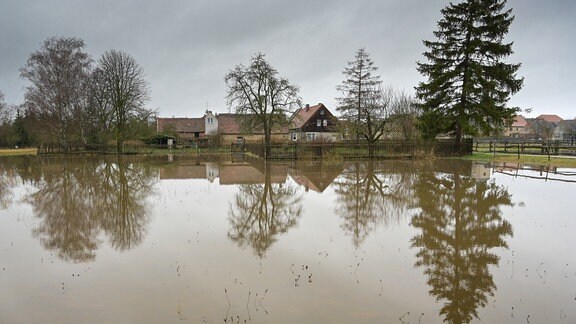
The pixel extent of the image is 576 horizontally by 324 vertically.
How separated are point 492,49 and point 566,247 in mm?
27697

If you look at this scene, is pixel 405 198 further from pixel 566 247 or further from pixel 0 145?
pixel 0 145

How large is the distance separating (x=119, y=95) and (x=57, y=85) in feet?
20.3

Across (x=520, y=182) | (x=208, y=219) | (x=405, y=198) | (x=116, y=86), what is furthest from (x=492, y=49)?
(x=116, y=86)

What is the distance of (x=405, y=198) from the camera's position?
38.7 ft

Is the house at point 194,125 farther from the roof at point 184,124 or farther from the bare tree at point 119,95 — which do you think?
the bare tree at point 119,95

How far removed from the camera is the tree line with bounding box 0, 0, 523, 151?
96.8ft

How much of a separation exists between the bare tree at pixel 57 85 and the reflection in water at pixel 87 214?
89.2 feet

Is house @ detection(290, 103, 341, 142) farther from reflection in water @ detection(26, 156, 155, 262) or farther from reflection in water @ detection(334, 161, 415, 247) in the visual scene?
reflection in water @ detection(26, 156, 155, 262)

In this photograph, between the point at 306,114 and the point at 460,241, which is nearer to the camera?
the point at 460,241

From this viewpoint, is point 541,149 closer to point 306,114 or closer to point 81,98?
point 306,114

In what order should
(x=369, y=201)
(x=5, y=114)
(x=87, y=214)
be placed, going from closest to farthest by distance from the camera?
(x=87, y=214) < (x=369, y=201) < (x=5, y=114)

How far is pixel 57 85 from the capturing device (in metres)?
38.6

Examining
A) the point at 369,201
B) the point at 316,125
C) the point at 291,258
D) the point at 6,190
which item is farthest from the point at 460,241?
the point at 316,125

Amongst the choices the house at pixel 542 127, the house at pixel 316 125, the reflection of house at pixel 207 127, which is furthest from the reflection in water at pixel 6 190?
the house at pixel 542 127
